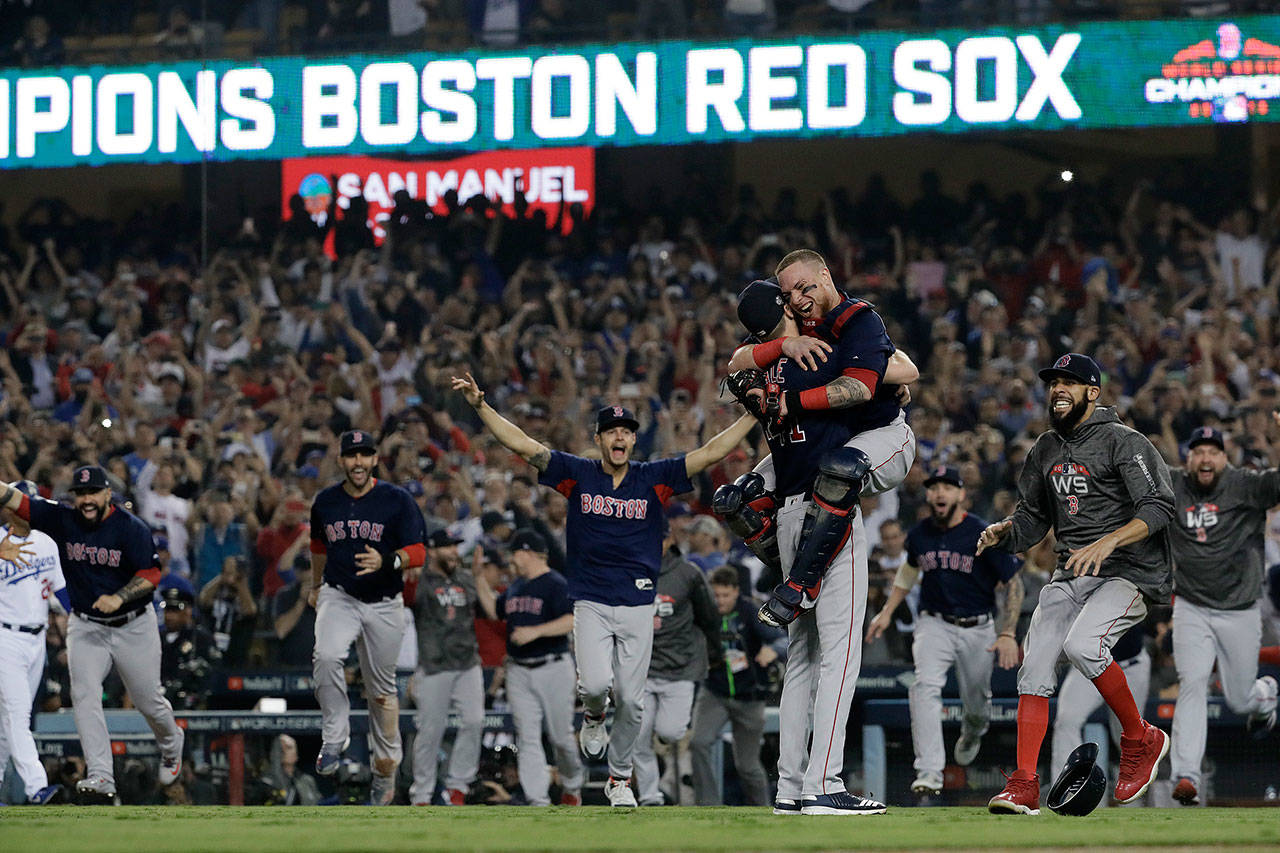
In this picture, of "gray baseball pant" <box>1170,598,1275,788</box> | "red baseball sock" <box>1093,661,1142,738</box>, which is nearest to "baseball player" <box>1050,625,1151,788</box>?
"gray baseball pant" <box>1170,598,1275,788</box>

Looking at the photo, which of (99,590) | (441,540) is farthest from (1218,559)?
(99,590)

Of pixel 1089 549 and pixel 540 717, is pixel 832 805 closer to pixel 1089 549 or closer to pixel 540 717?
pixel 1089 549

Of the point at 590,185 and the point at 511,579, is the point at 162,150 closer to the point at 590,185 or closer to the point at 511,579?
the point at 590,185

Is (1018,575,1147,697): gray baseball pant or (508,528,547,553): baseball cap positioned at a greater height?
(508,528,547,553): baseball cap

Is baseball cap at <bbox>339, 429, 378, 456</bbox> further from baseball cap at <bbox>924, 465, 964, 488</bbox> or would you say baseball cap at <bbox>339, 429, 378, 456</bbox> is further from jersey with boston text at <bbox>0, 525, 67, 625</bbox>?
baseball cap at <bbox>924, 465, 964, 488</bbox>

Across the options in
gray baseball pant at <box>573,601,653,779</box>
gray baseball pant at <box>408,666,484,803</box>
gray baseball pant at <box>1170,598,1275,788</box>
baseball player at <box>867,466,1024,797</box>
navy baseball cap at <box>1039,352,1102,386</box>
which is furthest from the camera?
gray baseball pant at <box>408,666,484,803</box>
